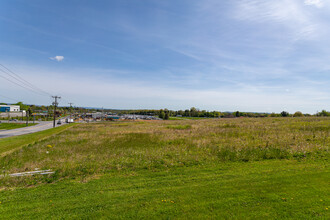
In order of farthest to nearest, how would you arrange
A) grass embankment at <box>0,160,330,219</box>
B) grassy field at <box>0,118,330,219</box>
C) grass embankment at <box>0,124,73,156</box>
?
grass embankment at <box>0,124,73,156</box>, grassy field at <box>0,118,330,219</box>, grass embankment at <box>0,160,330,219</box>

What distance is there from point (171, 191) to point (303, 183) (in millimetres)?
5177

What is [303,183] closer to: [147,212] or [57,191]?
[147,212]

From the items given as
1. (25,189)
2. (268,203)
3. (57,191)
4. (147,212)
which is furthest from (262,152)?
(25,189)

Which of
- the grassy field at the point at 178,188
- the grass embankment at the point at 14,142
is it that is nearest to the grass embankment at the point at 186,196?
the grassy field at the point at 178,188

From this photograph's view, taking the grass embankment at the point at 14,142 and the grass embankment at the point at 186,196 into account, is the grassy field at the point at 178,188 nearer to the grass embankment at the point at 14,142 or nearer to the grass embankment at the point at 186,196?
the grass embankment at the point at 186,196

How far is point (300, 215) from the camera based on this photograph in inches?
180

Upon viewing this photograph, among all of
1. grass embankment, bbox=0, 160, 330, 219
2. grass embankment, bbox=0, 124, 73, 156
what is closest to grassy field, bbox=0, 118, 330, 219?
grass embankment, bbox=0, 160, 330, 219

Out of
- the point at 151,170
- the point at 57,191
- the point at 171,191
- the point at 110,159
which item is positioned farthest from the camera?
the point at 110,159

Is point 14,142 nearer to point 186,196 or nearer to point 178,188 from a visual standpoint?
point 178,188

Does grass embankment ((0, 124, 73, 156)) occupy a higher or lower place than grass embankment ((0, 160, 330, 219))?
lower

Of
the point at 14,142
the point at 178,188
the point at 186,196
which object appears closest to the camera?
the point at 186,196

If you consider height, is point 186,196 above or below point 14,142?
above

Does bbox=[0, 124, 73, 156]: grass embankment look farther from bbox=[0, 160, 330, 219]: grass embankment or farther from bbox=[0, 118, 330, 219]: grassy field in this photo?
bbox=[0, 160, 330, 219]: grass embankment

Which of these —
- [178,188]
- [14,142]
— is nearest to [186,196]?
[178,188]
